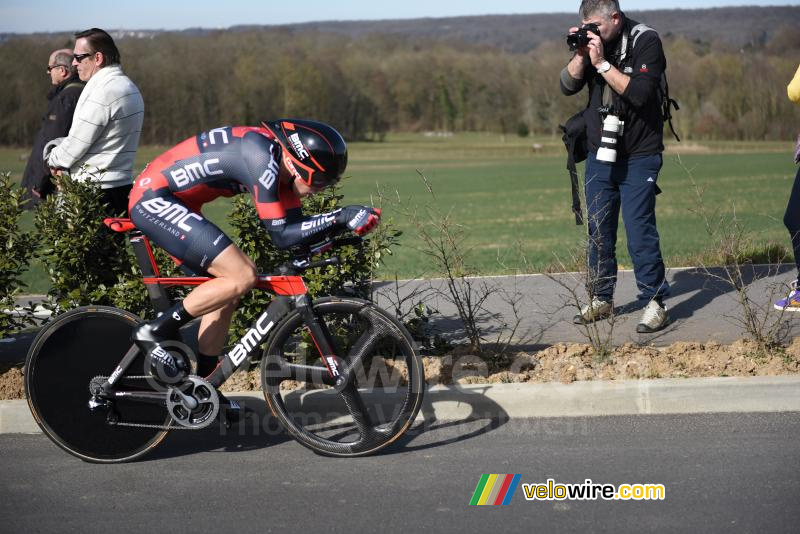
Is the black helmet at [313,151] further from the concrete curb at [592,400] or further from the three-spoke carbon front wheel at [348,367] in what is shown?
the concrete curb at [592,400]

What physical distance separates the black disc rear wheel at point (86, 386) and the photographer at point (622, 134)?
126 inches

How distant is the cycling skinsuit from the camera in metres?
4.97

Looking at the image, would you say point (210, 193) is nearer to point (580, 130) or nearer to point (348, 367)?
point (348, 367)

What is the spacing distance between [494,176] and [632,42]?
46748mm

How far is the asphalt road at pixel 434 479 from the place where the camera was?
172 inches

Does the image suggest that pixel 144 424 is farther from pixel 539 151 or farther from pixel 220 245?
pixel 539 151

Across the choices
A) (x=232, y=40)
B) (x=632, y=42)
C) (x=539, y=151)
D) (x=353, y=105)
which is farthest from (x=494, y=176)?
(x=232, y=40)

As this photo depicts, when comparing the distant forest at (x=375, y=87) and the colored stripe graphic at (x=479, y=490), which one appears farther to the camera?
the distant forest at (x=375, y=87)

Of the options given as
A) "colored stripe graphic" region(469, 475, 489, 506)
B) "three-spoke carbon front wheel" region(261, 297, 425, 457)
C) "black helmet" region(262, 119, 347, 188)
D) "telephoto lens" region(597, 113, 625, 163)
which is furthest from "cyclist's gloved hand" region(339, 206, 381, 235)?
→ "telephoto lens" region(597, 113, 625, 163)

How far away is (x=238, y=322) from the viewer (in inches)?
253

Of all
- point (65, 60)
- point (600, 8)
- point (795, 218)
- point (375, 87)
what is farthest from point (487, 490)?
point (375, 87)

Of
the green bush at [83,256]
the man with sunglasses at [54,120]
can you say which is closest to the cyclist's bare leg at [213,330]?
the green bush at [83,256]

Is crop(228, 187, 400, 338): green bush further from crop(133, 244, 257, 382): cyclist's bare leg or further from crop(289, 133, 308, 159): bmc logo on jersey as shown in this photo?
crop(289, 133, 308, 159): bmc logo on jersey

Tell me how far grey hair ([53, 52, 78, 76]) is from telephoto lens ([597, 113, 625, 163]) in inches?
160
